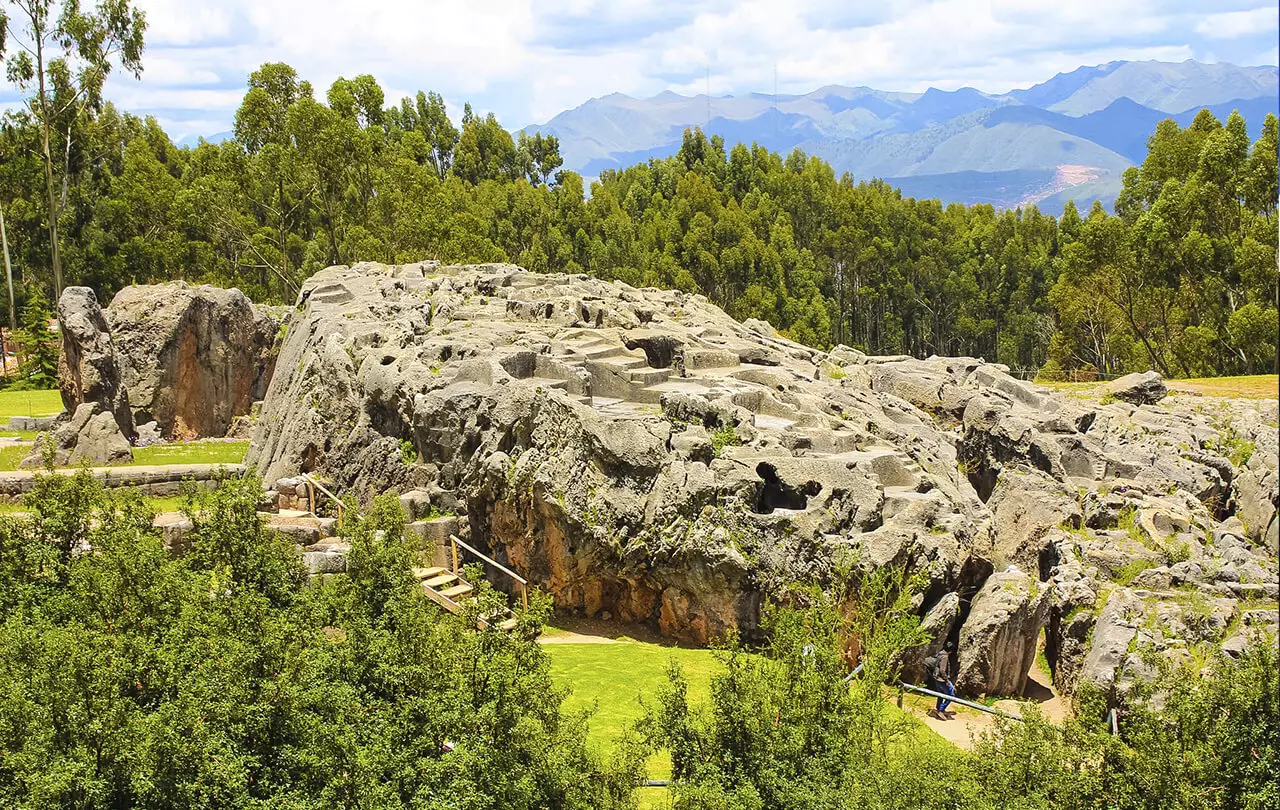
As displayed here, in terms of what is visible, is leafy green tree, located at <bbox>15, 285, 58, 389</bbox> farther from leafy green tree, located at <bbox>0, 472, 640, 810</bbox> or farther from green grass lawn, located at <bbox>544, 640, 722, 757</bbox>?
green grass lawn, located at <bbox>544, 640, 722, 757</bbox>

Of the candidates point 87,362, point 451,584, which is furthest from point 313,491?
point 87,362

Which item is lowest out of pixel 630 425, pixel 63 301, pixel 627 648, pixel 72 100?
pixel 627 648

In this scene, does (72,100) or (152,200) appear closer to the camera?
(72,100)

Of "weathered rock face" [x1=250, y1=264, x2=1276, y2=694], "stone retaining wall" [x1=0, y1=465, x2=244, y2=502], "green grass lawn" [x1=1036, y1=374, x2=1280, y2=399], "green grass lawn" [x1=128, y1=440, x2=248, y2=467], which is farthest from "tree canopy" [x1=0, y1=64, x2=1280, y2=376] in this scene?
"stone retaining wall" [x1=0, y1=465, x2=244, y2=502]

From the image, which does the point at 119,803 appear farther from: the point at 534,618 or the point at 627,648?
the point at 627,648

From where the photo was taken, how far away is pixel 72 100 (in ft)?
216

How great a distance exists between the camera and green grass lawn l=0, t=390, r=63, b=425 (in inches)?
1902

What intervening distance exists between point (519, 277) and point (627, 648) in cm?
2418

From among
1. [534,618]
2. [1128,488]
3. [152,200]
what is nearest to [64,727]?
[534,618]

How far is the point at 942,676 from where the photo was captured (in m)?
23.5

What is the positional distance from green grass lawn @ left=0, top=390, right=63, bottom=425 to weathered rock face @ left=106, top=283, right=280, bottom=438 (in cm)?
551

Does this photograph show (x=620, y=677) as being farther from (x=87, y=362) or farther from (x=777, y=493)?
(x=87, y=362)

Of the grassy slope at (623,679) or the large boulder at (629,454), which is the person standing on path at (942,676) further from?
the large boulder at (629,454)

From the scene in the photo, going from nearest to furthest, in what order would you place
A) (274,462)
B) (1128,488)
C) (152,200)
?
1. (1128,488)
2. (274,462)
3. (152,200)
